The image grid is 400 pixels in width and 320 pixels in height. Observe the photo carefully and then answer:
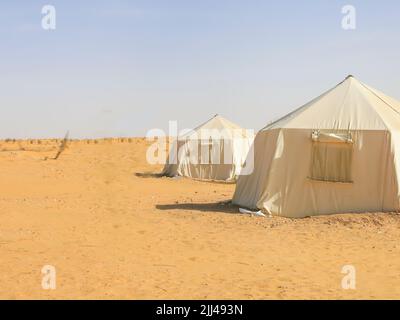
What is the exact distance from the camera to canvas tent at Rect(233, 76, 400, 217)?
38.9ft

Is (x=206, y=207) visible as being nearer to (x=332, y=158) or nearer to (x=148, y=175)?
(x=332, y=158)

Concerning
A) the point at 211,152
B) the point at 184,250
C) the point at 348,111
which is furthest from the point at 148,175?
the point at 184,250

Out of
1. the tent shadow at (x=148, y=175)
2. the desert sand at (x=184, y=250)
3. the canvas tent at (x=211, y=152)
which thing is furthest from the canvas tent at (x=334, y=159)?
the tent shadow at (x=148, y=175)

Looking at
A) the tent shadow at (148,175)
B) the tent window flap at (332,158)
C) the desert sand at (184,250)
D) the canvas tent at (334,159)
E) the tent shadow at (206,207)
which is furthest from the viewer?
the tent shadow at (148,175)

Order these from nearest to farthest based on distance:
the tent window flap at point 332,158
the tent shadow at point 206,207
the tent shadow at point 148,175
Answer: the tent window flap at point 332,158, the tent shadow at point 206,207, the tent shadow at point 148,175

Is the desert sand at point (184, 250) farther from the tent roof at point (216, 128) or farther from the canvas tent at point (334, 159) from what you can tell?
the tent roof at point (216, 128)

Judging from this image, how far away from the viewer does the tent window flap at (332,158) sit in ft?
39.7

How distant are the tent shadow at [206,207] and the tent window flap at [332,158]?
236cm

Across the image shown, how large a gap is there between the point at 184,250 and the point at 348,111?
19.4 feet

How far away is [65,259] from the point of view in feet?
28.2

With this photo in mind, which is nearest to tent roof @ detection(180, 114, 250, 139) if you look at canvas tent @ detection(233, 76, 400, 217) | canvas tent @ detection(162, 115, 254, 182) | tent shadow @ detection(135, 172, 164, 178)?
canvas tent @ detection(162, 115, 254, 182)

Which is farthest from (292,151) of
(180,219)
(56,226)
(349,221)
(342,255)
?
(56,226)
